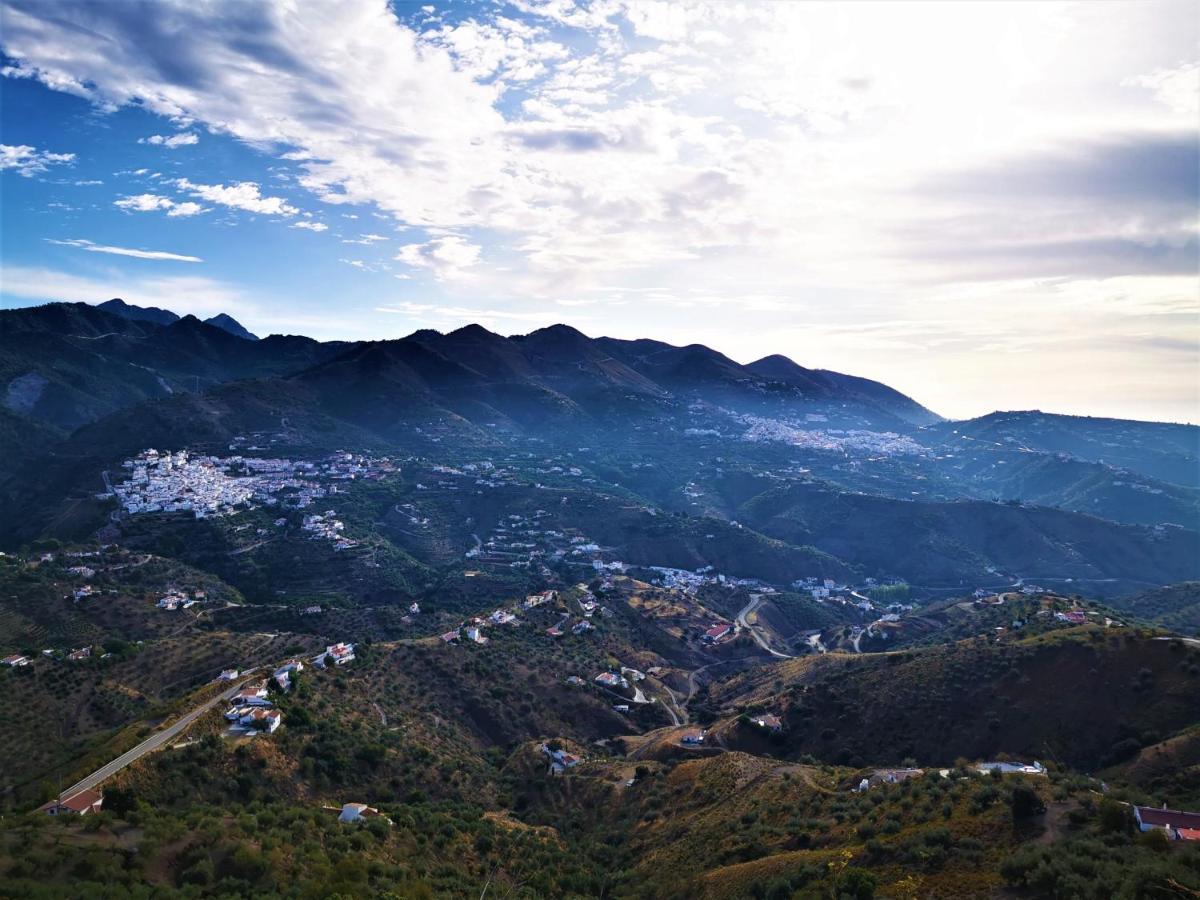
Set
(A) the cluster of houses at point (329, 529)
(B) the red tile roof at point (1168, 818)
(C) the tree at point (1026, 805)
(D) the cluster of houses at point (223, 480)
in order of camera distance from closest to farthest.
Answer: (B) the red tile roof at point (1168, 818) → (C) the tree at point (1026, 805) → (A) the cluster of houses at point (329, 529) → (D) the cluster of houses at point (223, 480)

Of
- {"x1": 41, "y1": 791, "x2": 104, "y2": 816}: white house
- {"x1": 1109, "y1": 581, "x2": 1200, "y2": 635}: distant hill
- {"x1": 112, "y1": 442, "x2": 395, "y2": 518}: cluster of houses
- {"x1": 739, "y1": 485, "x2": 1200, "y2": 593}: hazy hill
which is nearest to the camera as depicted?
{"x1": 41, "y1": 791, "x2": 104, "y2": 816}: white house

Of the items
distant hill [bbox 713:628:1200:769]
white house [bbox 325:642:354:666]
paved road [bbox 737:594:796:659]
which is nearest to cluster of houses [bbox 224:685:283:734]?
white house [bbox 325:642:354:666]

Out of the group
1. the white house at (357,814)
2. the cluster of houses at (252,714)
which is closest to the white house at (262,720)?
the cluster of houses at (252,714)

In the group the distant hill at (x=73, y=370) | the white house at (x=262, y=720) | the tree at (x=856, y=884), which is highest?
the distant hill at (x=73, y=370)

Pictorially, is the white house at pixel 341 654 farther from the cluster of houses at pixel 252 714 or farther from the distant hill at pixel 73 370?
the distant hill at pixel 73 370

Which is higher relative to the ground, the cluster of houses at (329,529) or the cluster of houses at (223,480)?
the cluster of houses at (223,480)

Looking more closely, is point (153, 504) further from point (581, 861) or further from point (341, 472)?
point (581, 861)

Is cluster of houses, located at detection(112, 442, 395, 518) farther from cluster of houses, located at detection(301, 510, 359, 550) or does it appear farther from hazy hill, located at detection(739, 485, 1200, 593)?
hazy hill, located at detection(739, 485, 1200, 593)
